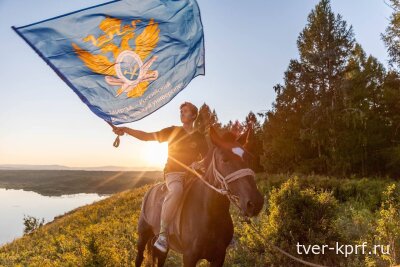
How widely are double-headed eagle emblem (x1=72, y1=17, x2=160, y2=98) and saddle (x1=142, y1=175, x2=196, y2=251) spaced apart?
75.5 inches

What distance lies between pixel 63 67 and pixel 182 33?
2.47 m

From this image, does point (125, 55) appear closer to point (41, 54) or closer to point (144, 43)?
point (144, 43)

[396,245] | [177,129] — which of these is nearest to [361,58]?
[396,245]

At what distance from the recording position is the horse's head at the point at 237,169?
3.98 m

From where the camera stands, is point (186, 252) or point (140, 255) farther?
point (140, 255)

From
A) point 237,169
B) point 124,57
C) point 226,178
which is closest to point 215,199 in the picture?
point 226,178

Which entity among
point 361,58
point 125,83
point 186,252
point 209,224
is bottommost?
point 186,252

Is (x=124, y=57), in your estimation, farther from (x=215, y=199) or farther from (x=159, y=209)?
(x=215, y=199)

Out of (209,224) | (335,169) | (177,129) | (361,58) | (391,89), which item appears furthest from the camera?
(361,58)

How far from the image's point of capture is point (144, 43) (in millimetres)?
6328

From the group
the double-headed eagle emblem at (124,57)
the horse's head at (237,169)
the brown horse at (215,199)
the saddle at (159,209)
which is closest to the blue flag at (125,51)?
the double-headed eagle emblem at (124,57)

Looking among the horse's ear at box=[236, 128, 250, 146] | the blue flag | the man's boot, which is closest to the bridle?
the horse's ear at box=[236, 128, 250, 146]

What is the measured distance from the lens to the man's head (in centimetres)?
593

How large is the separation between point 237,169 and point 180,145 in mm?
1793
